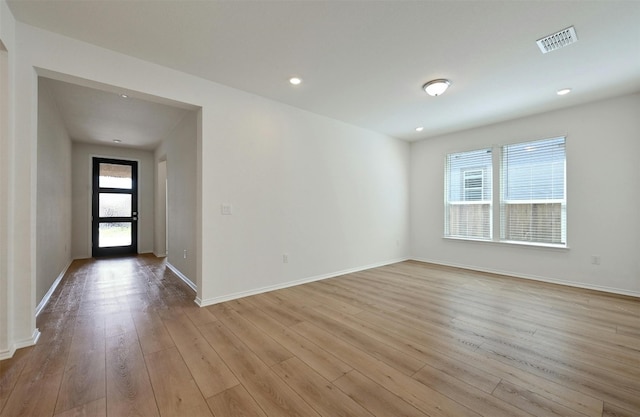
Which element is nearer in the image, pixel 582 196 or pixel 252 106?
pixel 252 106

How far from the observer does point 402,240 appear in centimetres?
606

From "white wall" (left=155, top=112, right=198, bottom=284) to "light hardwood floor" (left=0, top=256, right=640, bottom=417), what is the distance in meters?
0.80

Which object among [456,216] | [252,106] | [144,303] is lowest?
[144,303]

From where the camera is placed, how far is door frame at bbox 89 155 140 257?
638 cm

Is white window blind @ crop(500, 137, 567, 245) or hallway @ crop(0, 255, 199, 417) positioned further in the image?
white window blind @ crop(500, 137, 567, 245)

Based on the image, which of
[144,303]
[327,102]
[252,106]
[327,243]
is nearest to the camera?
[144,303]

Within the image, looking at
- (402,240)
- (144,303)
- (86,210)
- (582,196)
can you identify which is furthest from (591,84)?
(86,210)

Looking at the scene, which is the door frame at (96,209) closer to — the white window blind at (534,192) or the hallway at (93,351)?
the hallway at (93,351)

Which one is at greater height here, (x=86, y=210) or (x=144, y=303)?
(x=86, y=210)

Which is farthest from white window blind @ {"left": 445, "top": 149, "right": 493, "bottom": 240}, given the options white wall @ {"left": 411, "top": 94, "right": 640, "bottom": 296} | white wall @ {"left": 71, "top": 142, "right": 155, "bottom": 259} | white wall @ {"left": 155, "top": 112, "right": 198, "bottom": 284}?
white wall @ {"left": 71, "top": 142, "right": 155, "bottom": 259}

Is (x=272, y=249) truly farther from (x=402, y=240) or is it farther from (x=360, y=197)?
(x=402, y=240)

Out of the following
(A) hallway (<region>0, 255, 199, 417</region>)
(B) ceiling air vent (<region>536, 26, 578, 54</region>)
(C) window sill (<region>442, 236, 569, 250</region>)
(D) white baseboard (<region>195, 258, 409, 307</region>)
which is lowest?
(A) hallway (<region>0, 255, 199, 417</region>)

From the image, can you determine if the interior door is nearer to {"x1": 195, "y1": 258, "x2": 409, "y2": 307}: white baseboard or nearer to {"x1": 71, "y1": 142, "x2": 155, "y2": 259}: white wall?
{"x1": 71, "y1": 142, "x2": 155, "y2": 259}: white wall

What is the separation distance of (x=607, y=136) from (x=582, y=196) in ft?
2.93
